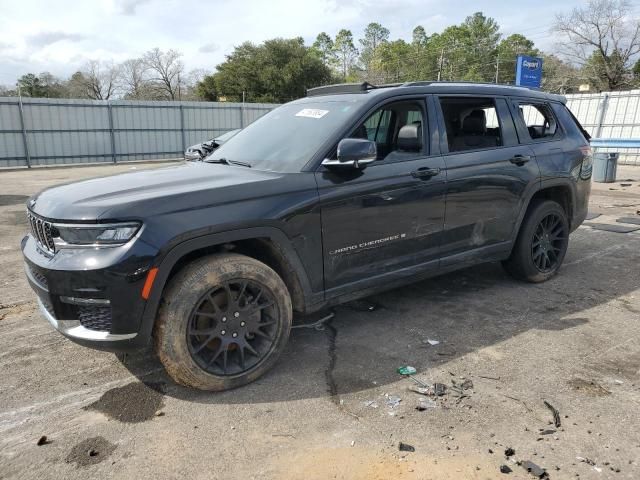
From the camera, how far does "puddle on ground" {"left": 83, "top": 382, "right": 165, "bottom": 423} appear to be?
118 inches

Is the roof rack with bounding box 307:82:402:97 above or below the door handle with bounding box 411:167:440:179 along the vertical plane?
above

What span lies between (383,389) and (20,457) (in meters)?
2.07

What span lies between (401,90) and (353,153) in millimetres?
1021

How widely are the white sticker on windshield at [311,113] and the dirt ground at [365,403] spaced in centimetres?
172

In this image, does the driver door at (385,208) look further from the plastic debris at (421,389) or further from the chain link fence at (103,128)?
the chain link fence at (103,128)

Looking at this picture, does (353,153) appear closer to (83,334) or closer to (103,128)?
(83,334)

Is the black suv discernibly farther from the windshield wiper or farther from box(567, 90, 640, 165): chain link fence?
box(567, 90, 640, 165): chain link fence

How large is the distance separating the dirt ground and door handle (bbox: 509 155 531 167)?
4.20 feet

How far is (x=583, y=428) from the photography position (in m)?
2.80

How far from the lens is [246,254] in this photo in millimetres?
3438

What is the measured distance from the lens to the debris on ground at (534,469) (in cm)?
243

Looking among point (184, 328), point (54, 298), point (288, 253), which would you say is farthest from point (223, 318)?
point (54, 298)

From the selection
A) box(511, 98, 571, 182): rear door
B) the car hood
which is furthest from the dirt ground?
box(511, 98, 571, 182): rear door

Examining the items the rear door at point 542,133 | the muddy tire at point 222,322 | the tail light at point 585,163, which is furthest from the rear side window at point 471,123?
the muddy tire at point 222,322
